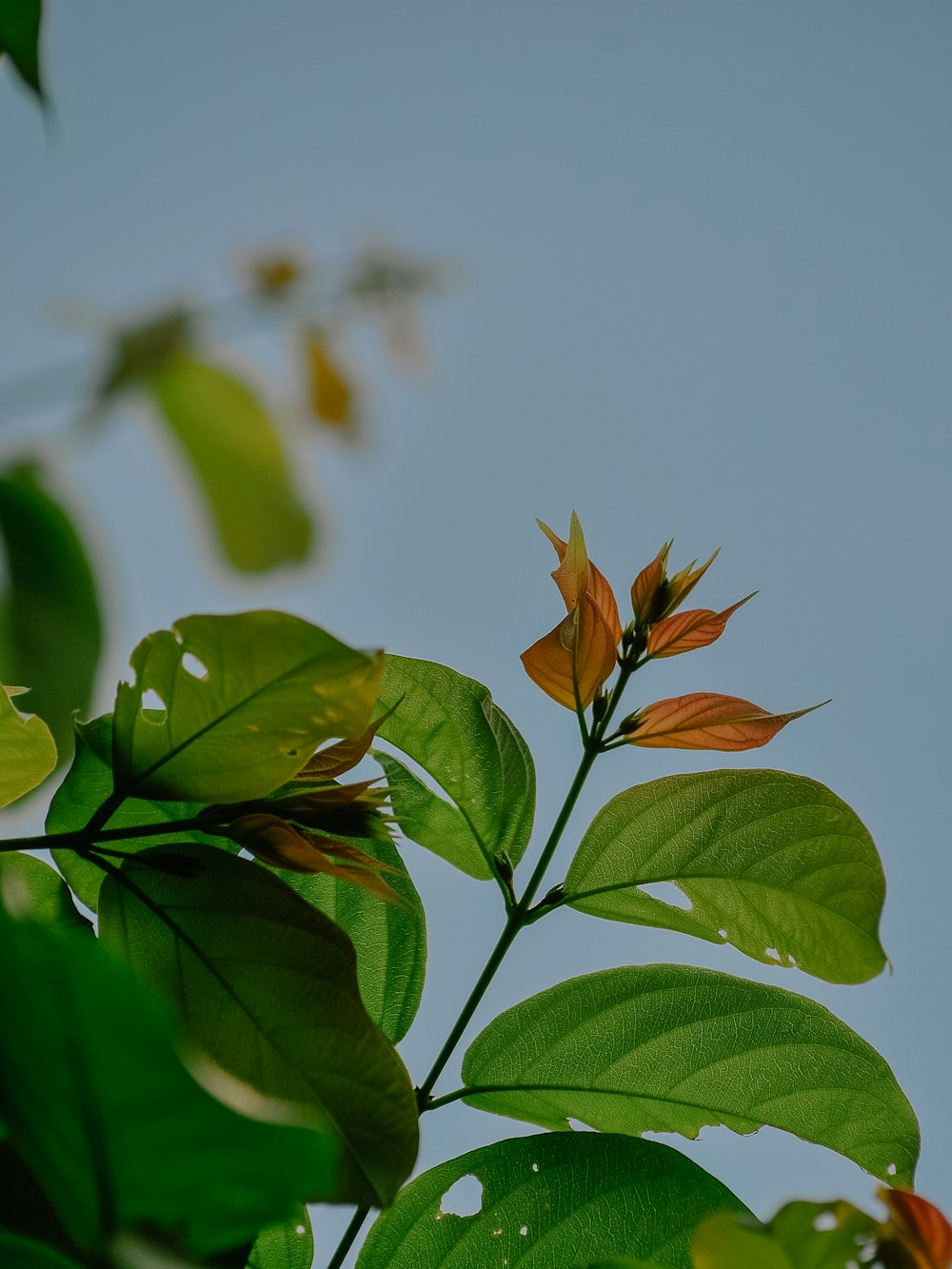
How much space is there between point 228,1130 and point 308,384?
0.53 ft

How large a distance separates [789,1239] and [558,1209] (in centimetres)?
21

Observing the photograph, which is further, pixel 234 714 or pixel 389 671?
pixel 389 671

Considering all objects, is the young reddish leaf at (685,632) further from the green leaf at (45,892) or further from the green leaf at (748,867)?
the green leaf at (45,892)

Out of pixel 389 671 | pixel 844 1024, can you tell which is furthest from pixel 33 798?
pixel 844 1024

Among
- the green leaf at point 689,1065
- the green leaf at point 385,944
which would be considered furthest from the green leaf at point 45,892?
the green leaf at point 689,1065

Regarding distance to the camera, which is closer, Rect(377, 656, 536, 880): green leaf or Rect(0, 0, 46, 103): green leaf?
Rect(0, 0, 46, 103): green leaf

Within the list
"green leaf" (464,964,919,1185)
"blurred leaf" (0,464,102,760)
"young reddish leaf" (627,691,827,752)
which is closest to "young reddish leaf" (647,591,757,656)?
"young reddish leaf" (627,691,827,752)

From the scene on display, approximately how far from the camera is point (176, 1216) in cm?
23

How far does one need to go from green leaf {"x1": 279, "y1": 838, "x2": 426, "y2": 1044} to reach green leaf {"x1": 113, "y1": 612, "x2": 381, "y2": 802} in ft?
0.42

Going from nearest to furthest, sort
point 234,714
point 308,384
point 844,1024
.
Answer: point 308,384, point 234,714, point 844,1024

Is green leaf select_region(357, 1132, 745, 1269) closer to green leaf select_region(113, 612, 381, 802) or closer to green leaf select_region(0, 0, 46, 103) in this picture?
green leaf select_region(113, 612, 381, 802)

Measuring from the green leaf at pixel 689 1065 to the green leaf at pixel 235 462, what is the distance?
1.47 feet

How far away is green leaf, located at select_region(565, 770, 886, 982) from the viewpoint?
0.50m

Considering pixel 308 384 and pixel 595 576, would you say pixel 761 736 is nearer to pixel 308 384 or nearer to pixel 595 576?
pixel 595 576
